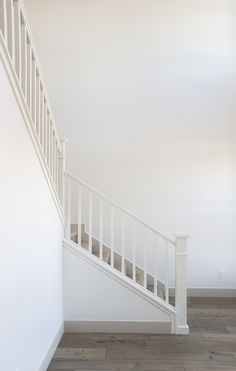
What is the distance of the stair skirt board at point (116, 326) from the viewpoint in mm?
3193

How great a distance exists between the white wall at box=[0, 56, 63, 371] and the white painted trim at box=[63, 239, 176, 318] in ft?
1.57

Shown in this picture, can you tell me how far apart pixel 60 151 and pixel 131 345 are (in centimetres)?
204

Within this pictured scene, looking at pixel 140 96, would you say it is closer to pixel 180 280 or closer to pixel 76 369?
pixel 180 280

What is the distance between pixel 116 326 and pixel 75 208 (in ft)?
5.92

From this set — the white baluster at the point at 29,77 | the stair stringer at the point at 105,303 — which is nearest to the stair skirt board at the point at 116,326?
the stair stringer at the point at 105,303

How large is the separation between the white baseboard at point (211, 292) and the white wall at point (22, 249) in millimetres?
2303

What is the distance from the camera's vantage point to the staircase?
201cm

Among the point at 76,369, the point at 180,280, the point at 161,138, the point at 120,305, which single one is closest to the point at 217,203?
the point at 161,138

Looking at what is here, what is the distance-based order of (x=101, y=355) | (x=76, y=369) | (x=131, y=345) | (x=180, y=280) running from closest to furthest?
(x=76, y=369) < (x=101, y=355) < (x=131, y=345) < (x=180, y=280)

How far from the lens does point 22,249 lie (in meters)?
2.00

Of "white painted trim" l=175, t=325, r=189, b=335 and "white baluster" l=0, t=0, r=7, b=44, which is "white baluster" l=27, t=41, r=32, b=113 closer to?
"white baluster" l=0, t=0, r=7, b=44

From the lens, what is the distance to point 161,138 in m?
4.48

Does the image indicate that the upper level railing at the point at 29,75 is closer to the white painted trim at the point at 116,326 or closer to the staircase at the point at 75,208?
the staircase at the point at 75,208

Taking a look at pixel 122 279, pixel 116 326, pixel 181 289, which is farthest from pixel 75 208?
pixel 181 289
